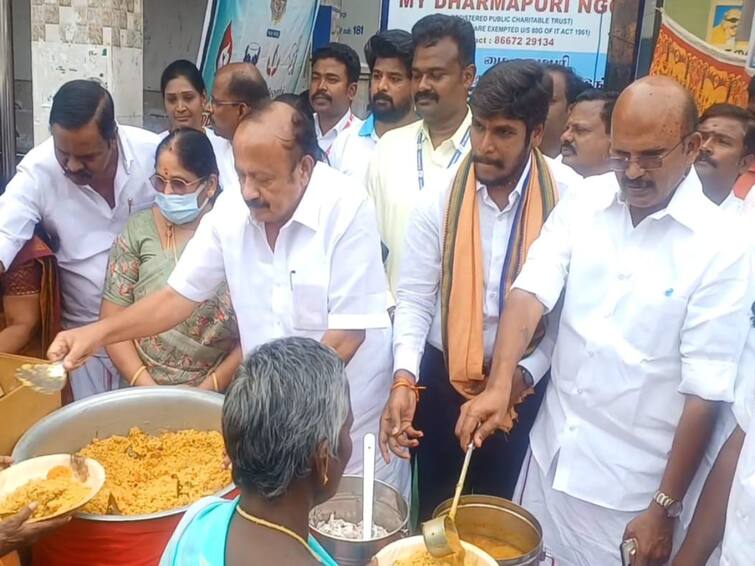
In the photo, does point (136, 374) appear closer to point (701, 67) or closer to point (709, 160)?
point (709, 160)

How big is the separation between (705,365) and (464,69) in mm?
1743

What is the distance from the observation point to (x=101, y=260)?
9.70 feet

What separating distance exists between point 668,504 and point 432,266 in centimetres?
104

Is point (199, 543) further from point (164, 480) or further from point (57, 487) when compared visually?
point (164, 480)

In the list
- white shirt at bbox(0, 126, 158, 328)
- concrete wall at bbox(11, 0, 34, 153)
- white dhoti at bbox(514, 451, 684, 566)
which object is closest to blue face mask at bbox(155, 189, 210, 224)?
white shirt at bbox(0, 126, 158, 328)

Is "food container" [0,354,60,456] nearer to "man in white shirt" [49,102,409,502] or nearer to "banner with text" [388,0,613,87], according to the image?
"man in white shirt" [49,102,409,502]

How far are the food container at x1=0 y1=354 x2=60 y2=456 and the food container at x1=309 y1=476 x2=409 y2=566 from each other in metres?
0.88

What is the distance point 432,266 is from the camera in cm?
250

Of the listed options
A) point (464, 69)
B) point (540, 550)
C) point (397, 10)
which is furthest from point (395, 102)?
point (540, 550)

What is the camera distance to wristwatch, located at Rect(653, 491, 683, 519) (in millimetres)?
1842

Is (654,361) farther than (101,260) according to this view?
No

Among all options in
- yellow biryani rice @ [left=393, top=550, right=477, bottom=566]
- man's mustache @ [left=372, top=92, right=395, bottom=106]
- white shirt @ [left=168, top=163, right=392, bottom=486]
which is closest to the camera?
yellow biryani rice @ [left=393, top=550, right=477, bottom=566]

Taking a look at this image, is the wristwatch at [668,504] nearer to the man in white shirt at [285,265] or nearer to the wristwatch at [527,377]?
the wristwatch at [527,377]

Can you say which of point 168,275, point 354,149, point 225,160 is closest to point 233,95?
point 225,160
